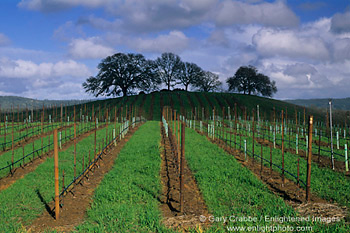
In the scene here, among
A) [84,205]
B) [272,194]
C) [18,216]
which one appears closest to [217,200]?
[272,194]

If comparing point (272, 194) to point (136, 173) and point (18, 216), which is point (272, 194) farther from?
point (18, 216)

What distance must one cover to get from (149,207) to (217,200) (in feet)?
7.36

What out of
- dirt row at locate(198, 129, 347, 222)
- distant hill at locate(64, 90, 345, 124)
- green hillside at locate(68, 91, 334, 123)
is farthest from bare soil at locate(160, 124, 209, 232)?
green hillside at locate(68, 91, 334, 123)

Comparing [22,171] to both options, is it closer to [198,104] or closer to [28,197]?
[28,197]

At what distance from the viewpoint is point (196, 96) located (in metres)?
70.1

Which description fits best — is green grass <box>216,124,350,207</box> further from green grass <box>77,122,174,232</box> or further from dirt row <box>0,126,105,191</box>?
dirt row <box>0,126,105,191</box>

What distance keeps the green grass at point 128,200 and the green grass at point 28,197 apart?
1765 millimetres

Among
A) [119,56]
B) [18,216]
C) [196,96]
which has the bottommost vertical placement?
[18,216]

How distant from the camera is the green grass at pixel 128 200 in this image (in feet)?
26.3

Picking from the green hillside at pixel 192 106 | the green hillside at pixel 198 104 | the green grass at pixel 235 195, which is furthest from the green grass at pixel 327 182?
the green hillside at pixel 198 104

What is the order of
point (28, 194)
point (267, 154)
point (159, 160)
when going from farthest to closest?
point (267, 154), point (159, 160), point (28, 194)

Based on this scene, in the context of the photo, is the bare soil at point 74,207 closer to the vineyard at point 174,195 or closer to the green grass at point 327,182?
the vineyard at point 174,195

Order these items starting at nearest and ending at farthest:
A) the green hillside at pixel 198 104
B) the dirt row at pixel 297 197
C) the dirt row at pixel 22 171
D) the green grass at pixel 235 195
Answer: the green grass at pixel 235 195, the dirt row at pixel 297 197, the dirt row at pixel 22 171, the green hillside at pixel 198 104

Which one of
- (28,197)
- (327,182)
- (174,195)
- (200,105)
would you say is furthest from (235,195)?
(200,105)
